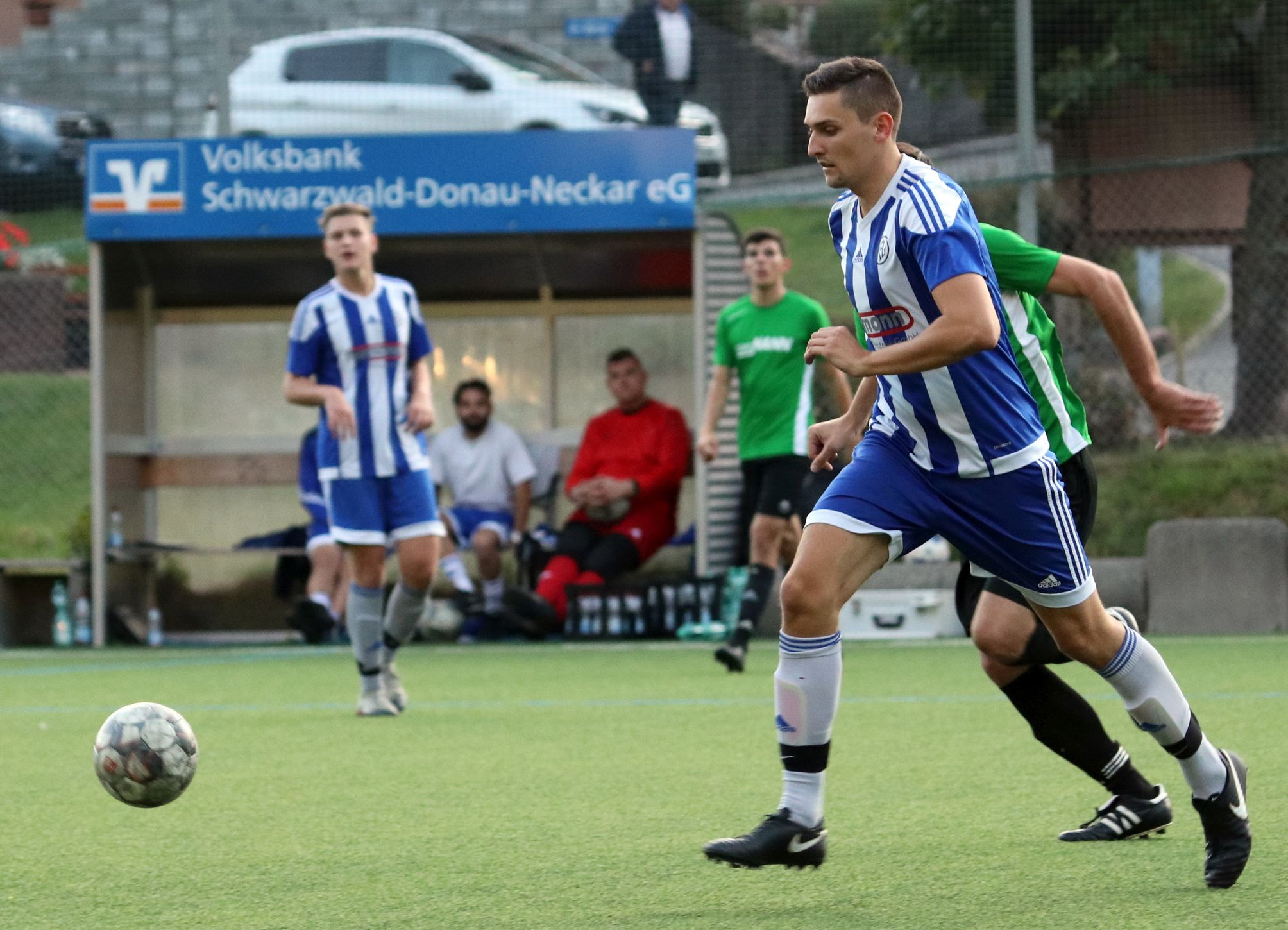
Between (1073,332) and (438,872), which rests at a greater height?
(1073,332)

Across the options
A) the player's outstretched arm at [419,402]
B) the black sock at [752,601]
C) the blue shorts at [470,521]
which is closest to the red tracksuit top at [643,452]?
the blue shorts at [470,521]

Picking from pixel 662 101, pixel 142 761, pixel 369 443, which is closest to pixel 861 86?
pixel 142 761

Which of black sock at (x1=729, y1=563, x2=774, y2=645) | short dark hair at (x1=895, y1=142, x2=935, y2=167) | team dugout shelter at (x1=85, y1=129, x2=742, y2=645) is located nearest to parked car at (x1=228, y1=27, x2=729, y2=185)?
team dugout shelter at (x1=85, y1=129, x2=742, y2=645)

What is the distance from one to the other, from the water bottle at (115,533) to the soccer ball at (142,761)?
8321 millimetres

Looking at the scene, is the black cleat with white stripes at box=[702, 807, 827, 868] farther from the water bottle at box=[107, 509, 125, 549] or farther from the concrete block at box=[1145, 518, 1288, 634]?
the water bottle at box=[107, 509, 125, 549]

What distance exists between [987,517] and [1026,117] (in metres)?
8.38

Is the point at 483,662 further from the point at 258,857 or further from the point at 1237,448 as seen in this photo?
the point at 258,857

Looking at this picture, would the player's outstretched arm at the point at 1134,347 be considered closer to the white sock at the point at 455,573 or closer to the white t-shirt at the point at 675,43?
the white sock at the point at 455,573

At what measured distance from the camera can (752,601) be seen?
379 inches

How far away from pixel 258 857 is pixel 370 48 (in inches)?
417

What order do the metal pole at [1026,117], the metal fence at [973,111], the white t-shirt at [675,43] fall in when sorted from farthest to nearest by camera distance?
the white t-shirt at [675,43]
the metal fence at [973,111]
the metal pole at [1026,117]

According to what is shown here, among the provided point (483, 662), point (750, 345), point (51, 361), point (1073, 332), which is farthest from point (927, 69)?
point (51, 361)

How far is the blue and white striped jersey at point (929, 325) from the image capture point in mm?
4004

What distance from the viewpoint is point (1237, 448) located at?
12789mm
